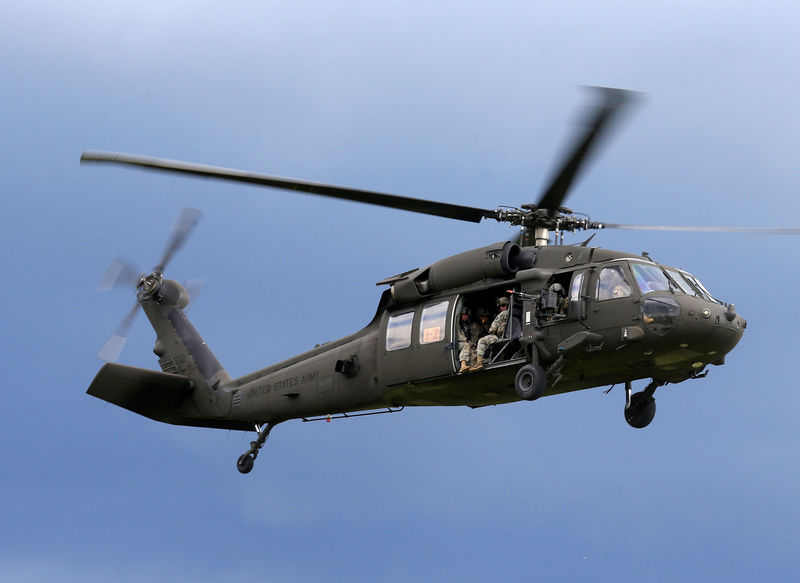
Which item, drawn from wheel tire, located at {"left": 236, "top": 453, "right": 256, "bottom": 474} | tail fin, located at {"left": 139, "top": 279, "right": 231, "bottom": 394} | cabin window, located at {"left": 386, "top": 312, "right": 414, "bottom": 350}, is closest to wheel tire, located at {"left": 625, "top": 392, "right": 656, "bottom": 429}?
cabin window, located at {"left": 386, "top": 312, "right": 414, "bottom": 350}

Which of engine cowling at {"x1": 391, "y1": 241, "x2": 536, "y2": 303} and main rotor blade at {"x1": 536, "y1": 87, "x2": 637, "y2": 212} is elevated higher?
main rotor blade at {"x1": 536, "y1": 87, "x2": 637, "y2": 212}

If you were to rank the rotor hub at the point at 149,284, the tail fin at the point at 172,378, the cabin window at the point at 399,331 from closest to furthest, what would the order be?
the cabin window at the point at 399,331 < the tail fin at the point at 172,378 < the rotor hub at the point at 149,284

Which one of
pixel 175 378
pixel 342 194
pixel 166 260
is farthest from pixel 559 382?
pixel 166 260

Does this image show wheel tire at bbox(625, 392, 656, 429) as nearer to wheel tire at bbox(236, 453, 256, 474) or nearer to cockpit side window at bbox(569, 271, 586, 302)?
cockpit side window at bbox(569, 271, 586, 302)

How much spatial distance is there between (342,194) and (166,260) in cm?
804

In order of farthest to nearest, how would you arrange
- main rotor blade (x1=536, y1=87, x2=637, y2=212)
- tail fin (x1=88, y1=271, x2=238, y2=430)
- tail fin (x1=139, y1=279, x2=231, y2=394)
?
1. tail fin (x1=139, y1=279, x2=231, y2=394)
2. tail fin (x1=88, y1=271, x2=238, y2=430)
3. main rotor blade (x1=536, y1=87, x2=637, y2=212)

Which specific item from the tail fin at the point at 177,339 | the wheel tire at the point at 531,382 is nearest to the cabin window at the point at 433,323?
the wheel tire at the point at 531,382

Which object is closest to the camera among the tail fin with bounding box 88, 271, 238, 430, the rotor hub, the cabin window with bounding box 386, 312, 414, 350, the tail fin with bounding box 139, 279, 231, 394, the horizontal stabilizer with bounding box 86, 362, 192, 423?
the cabin window with bounding box 386, 312, 414, 350

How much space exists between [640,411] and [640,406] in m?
0.08

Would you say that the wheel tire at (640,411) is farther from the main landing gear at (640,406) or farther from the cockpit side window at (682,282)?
the cockpit side window at (682,282)

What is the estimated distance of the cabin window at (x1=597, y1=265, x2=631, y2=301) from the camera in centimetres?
1622

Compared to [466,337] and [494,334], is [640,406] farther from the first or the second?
[466,337]

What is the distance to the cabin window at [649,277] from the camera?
16.2 m

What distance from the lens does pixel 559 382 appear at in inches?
694
